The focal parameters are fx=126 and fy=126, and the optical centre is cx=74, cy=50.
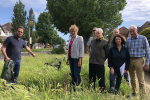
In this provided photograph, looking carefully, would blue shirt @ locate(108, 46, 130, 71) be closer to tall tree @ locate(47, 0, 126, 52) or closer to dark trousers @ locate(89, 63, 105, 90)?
dark trousers @ locate(89, 63, 105, 90)

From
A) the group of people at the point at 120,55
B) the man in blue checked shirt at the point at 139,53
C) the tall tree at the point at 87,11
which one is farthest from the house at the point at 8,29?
the man in blue checked shirt at the point at 139,53

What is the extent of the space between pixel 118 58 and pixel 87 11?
15.7 metres

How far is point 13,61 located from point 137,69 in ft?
11.6

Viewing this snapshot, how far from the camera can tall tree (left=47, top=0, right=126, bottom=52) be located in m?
18.0

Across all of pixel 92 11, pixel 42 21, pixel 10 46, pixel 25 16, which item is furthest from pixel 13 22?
pixel 10 46

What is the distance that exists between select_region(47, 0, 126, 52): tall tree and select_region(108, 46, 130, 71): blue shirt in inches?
570

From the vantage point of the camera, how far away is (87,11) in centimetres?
1806

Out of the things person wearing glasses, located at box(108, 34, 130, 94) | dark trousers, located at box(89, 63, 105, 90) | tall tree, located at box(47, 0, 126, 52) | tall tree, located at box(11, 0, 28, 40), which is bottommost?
dark trousers, located at box(89, 63, 105, 90)

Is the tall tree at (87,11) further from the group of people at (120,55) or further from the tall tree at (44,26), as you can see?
the tall tree at (44,26)

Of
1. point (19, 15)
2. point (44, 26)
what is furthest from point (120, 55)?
point (44, 26)

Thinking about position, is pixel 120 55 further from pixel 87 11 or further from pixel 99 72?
pixel 87 11

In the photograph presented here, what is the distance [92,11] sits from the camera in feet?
61.5

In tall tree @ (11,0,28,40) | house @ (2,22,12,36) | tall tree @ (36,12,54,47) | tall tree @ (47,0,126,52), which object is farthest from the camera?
Result: house @ (2,22,12,36)

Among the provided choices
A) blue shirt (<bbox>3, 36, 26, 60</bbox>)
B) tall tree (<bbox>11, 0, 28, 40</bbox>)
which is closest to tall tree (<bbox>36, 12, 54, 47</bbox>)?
tall tree (<bbox>11, 0, 28, 40</bbox>)
